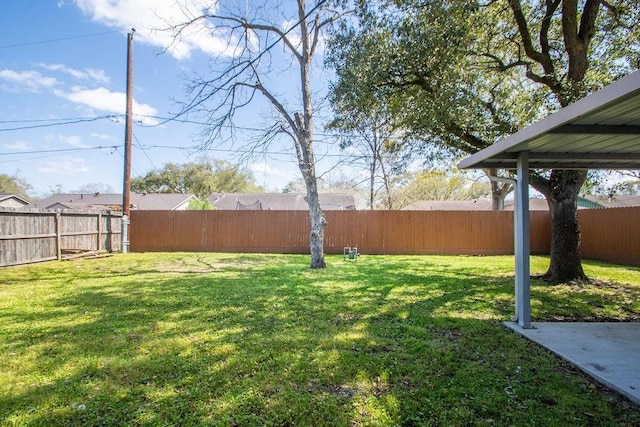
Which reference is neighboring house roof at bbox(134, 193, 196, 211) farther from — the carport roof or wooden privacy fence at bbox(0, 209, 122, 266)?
the carport roof

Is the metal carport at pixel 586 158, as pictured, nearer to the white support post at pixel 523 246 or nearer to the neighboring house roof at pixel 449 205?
the white support post at pixel 523 246

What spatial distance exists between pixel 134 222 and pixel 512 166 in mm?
11618

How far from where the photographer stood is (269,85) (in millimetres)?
7617

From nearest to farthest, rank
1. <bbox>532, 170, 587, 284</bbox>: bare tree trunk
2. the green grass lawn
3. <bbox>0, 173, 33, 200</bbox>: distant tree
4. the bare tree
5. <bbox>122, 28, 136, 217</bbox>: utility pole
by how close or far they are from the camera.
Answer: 1. the green grass lawn
2. <bbox>532, 170, 587, 284</bbox>: bare tree trunk
3. the bare tree
4. <bbox>122, 28, 136, 217</bbox>: utility pole
5. <bbox>0, 173, 33, 200</bbox>: distant tree

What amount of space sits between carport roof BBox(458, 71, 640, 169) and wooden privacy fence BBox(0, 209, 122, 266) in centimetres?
947

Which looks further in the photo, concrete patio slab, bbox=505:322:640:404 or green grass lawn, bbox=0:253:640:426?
concrete patio slab, bbox=505:322:640:404

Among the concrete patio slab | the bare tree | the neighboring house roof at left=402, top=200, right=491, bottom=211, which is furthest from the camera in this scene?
the neighboring house roof at left=402, top=200, right=491, bottom=211

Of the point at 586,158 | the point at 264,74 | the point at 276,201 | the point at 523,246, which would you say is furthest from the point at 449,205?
the point at 523,246

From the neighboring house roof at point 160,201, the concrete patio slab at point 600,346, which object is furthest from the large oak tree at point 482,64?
the neighboring house roof at point 160,201

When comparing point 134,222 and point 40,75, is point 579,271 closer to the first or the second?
point 134,222

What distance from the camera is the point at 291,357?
2.67 metres

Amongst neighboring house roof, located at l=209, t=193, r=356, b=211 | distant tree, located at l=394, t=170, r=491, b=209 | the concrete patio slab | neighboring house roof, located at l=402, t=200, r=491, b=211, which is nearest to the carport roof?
the concrete patio slab

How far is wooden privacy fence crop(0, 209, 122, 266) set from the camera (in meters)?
7.33

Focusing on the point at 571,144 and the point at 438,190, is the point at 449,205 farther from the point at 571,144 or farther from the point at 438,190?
the point at 571,144
